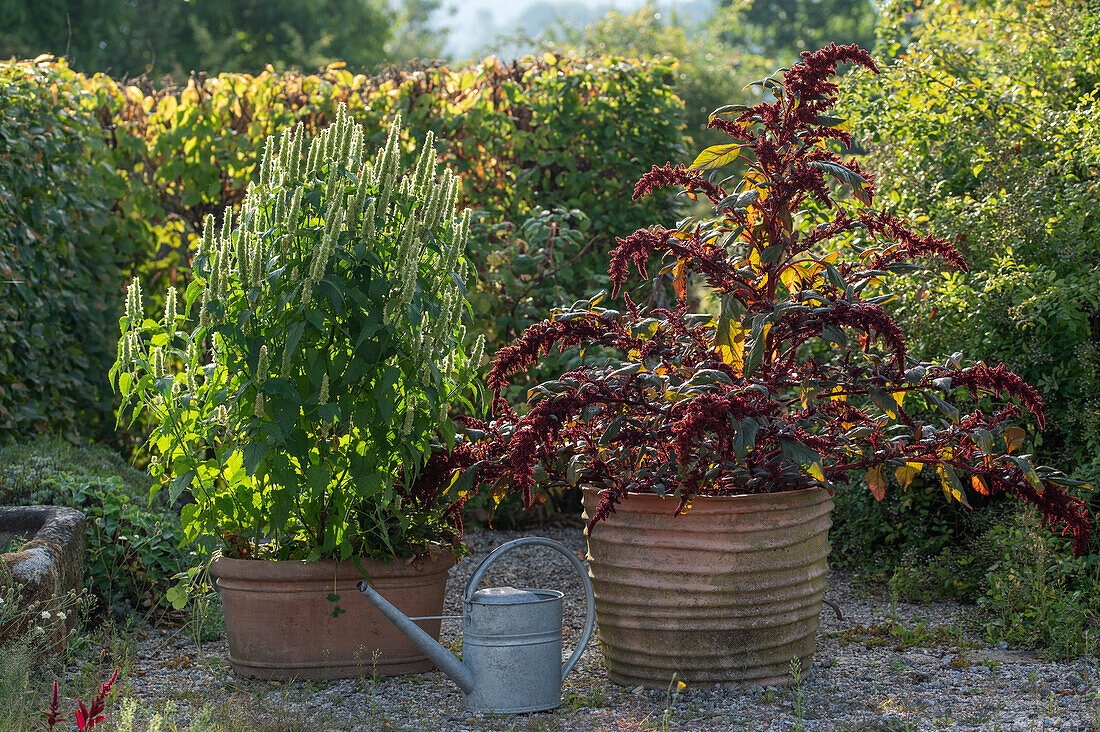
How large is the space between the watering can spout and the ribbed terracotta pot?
1.45 ft

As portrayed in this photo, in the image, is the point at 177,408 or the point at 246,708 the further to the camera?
the point at 177,408

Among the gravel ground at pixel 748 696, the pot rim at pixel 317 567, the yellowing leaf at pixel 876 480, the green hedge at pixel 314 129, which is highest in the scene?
the green hedge at pixel 314 129

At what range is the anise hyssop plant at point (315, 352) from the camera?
2.44m

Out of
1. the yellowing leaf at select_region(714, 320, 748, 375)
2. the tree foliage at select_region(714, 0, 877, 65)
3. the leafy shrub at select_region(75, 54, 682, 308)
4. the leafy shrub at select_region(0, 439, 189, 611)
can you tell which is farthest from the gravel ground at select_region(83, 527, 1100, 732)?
the tree foliage at select_region(714, 0, 877, 65)

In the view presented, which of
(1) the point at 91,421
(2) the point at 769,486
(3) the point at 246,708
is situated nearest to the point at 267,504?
(3) the point at 246,708

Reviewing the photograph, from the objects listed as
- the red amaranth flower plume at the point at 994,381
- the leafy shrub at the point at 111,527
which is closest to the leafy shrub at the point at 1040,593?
the red amaranth flower plume at the point at 994,381

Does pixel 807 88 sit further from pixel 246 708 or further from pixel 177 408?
pixel 246 708

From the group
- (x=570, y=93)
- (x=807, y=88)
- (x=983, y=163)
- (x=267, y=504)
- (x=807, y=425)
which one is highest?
(x=570, y=93)

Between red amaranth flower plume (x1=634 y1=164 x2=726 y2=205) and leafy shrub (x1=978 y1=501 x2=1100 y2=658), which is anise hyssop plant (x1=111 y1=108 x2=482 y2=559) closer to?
red amaranth flower plume (x1=634 y1=164 x2=726 y2=205)

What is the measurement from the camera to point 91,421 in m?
5.00

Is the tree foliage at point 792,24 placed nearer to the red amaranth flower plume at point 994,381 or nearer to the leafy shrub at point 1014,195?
the leafy shrub at point 1014,195

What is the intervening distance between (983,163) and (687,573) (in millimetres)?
2503

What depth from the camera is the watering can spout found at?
2.44 m

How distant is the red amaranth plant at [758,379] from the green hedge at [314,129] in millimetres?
1868
